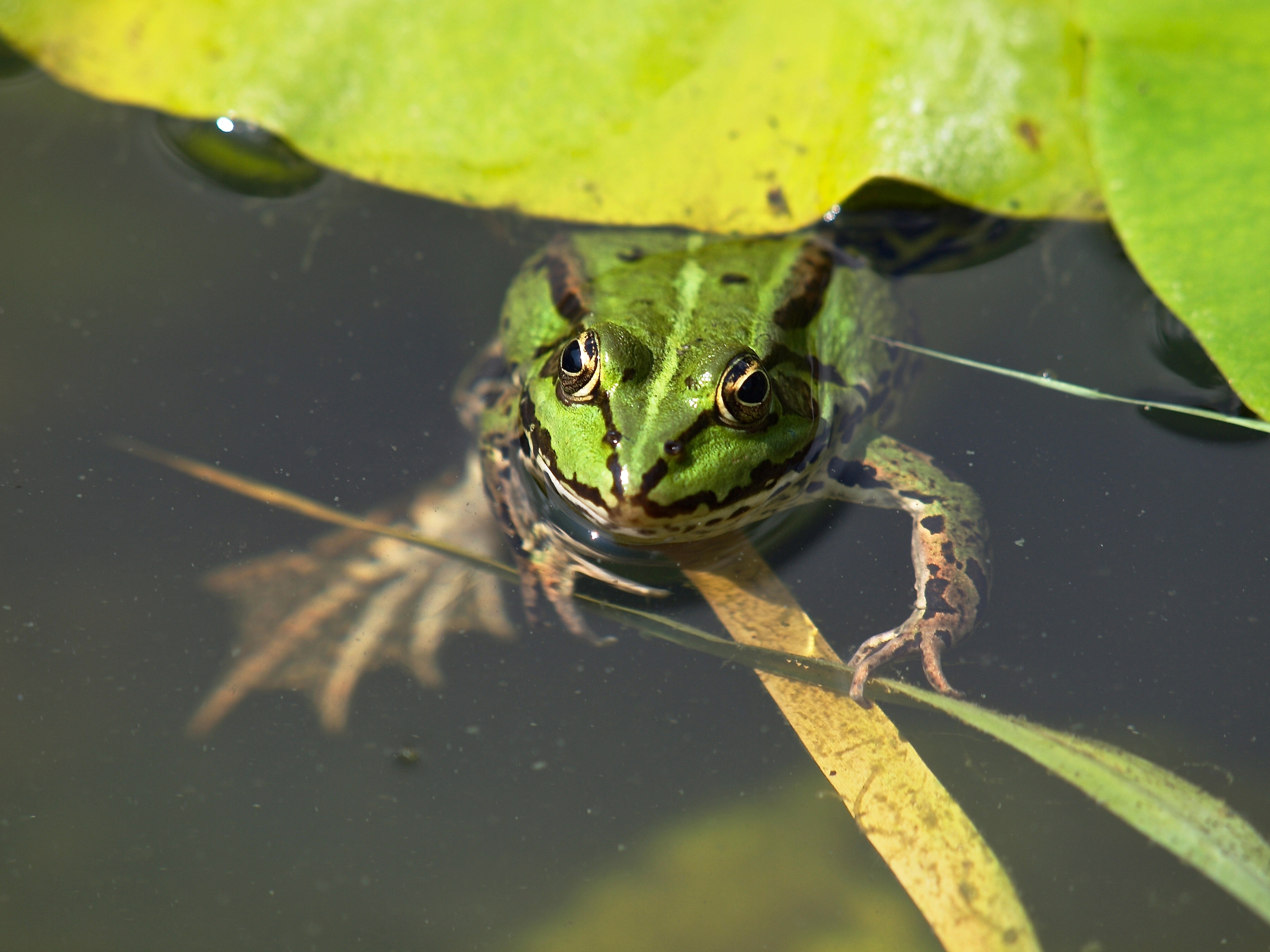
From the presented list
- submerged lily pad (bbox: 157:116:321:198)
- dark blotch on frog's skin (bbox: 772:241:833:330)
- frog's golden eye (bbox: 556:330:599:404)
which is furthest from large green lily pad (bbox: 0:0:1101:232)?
frog's golden eye (bbox: 556:330:599:404)

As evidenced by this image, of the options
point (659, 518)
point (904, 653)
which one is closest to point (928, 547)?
point (904, 653)

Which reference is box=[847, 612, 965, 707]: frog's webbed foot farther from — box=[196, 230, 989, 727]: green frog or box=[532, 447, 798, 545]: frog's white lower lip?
box=[532, 447, 798, 545]: frog's white lower lip

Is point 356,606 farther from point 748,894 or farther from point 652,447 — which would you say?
point 748,894

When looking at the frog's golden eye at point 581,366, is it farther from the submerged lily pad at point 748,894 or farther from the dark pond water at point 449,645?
the submerged lily pad at point 748,894

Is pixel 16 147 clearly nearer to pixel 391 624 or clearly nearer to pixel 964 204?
pixel 391 624

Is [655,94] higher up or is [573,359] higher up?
[655,94]
